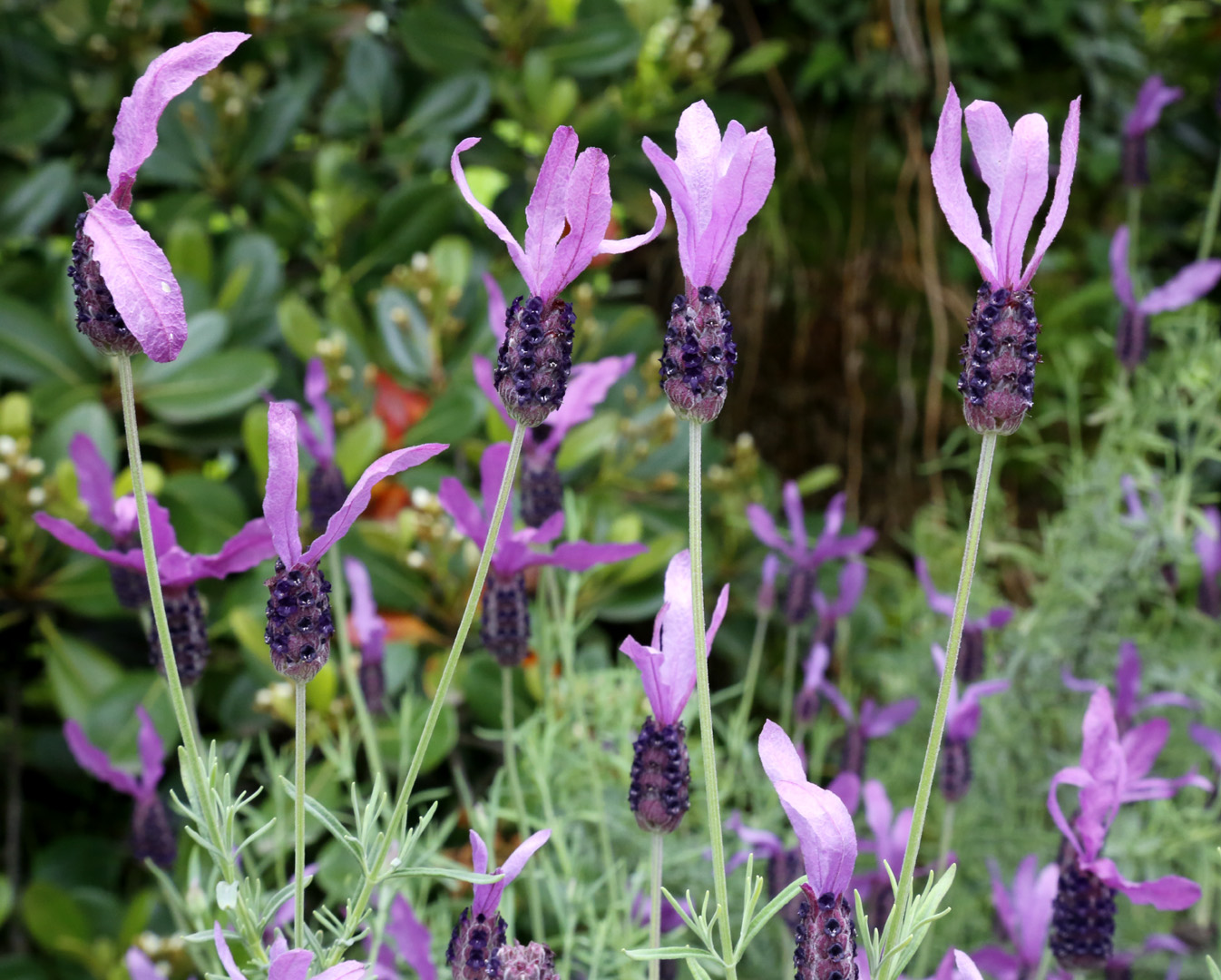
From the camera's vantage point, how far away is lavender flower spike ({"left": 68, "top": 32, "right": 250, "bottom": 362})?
38cm

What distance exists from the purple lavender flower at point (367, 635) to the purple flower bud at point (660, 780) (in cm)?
33

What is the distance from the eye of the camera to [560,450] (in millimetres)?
1296

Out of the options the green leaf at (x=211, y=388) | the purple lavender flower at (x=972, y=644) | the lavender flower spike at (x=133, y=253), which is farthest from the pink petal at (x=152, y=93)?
the green leaf at (x=211, y=388)

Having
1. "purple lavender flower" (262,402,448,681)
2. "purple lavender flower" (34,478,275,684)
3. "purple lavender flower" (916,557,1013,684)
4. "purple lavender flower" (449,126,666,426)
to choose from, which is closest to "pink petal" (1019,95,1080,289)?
"purple lavender flower" (449,126,666,426)

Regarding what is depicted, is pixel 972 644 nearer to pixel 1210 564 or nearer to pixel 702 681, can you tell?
pixel 1210 564

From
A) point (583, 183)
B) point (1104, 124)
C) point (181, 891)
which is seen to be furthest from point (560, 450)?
point (1104, 124)

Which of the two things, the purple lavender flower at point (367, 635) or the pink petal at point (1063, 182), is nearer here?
the pink petal at point (1063, 182)

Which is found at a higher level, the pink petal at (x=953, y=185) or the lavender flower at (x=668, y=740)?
the pink petal at (x=953, y=185)

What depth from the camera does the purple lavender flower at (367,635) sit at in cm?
82

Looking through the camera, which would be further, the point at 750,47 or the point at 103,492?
the point at 750,47

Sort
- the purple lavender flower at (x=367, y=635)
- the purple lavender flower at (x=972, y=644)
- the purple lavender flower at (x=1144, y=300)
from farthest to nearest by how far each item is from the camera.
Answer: the purple lavender flower at (x=1144, y=300)
the purple lavender flower at (x=972, y=644)
the purple lavender flower at (x=367, y=635)

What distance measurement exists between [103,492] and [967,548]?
0.47 m

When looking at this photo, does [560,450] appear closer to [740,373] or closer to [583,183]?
[740,373]

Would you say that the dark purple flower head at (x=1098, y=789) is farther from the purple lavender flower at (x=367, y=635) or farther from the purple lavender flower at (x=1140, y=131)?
the purple lavender flower at (x=1140, y=131)
